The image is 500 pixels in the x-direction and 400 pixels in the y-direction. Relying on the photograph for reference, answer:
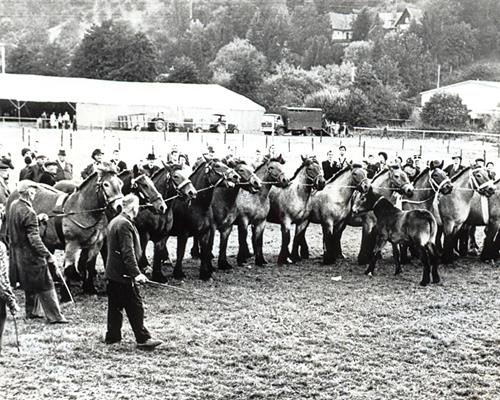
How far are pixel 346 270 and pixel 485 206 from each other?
3840mm

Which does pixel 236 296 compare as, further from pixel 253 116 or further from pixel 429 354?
pixel 253 116

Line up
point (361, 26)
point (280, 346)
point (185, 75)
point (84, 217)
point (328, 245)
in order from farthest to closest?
point (361, 26)
point (185, 75)
point (328, 245)
point (84, 217)
point (280, 346)

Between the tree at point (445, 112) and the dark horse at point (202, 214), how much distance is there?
51.1 meters

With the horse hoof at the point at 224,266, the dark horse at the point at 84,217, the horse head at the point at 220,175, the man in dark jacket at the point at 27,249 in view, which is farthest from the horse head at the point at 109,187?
the horse hoof at the point at 224,266

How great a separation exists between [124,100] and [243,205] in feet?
135

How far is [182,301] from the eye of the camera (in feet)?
39.0

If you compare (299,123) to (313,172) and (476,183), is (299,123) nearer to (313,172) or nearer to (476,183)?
(313,172)

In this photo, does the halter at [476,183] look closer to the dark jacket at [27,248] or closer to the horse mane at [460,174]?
the horse mane at [460,174]

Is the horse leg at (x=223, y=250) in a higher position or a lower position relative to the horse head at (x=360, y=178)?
lower

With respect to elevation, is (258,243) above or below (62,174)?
below

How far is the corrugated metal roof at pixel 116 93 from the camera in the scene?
5325cm

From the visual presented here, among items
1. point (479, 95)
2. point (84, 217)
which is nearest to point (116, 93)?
point (479, 95)

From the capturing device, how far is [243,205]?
49.3ft

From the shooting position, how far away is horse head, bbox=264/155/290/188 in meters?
14.9
